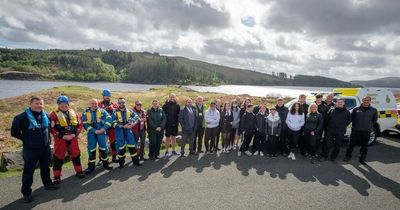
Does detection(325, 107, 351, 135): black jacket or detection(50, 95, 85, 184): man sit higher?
detection(325, 107, 351, 135): black jacket

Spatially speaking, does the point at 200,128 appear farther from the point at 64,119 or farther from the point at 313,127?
the point at 64,119


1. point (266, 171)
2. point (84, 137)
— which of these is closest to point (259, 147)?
point (266, 171)

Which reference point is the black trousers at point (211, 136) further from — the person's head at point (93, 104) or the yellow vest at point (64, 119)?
the yellow vest at point (64, 119)

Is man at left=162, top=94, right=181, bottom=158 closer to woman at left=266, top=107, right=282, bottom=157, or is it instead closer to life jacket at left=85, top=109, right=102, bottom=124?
life jacket at left=85, top=109, right=102, bottom=124

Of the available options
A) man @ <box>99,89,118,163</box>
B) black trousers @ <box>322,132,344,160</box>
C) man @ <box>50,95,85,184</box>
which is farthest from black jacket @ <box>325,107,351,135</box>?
man @ <box>50,95,85,184</box>

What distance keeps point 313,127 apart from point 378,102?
4261 mm

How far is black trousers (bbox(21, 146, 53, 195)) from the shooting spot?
581cm

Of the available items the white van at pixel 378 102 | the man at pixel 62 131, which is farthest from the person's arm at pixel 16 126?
the white van at pixel 378 102

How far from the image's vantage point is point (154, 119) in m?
9.09

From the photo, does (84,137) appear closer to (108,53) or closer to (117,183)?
(117,183)

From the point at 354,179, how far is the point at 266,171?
7.63 ft

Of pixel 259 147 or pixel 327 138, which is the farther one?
pixel 259 147

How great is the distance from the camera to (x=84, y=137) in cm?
1484

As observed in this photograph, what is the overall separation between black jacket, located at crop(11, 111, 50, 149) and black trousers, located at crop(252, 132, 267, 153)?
6.82m
